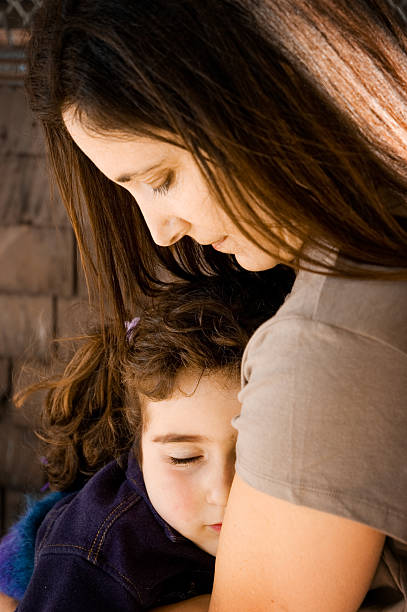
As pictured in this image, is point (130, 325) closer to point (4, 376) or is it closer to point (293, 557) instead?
point (293, 557)

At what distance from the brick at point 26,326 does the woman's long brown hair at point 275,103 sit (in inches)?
57.6

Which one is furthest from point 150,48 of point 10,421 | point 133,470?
point 10,421

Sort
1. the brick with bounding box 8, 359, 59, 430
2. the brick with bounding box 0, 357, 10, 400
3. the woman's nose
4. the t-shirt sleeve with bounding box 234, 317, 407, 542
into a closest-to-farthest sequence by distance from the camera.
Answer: the t-shirt sleeve with bounding box 234, 317, 407, 542
the woman's nose
the brick with bounding box 8, 359, 59, 430
the brick with bounding box 0, 357, 10, 400

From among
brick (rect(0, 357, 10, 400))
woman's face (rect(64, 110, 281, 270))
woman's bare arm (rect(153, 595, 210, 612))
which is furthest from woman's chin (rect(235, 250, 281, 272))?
brick (rect(0, 357, 10, 400))

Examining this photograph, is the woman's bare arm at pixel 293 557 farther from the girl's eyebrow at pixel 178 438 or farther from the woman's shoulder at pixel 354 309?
the girl's eyebrow at pixel 178 438

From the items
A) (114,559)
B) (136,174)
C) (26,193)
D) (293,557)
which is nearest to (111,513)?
(114,559)

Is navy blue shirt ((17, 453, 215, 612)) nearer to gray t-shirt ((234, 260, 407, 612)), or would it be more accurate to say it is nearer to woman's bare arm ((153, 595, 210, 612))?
woman's bare arm ((153, 595, 210, 612))

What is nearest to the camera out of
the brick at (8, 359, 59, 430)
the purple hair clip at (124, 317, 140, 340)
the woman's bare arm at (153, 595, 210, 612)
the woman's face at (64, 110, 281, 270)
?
the woman's face at (64, 110, 281, 270)

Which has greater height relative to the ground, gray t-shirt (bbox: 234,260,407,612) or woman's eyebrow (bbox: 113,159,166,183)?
woman's eyebrow (bbox: 113,159,166,183)

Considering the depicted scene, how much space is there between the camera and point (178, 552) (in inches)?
57.2

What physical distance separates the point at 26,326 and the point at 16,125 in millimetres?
643

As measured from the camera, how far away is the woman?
2.88 feet

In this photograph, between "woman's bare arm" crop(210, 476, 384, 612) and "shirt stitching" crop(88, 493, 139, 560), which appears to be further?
"shirt stitching" crop(88, 493, 139, 560)

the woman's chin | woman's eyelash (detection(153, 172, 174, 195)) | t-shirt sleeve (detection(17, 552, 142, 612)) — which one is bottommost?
t-shirt sleeve (detection(17, 552, 142, 612))
